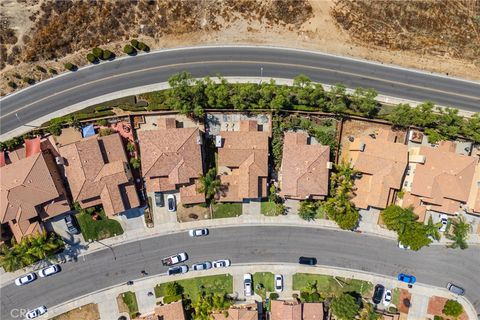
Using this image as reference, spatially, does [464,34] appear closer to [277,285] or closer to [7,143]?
[277,285]

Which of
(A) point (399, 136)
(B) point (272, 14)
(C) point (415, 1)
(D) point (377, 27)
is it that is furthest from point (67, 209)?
(C) point (415, 1)

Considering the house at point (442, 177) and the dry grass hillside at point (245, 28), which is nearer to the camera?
the house at point (442, 177)

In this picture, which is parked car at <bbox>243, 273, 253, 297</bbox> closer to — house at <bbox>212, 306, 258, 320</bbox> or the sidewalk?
the sidewalk

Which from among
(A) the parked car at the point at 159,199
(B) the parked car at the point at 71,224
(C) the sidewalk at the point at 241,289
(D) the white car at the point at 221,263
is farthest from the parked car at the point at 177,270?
(B) the parked car at the point at 71,224

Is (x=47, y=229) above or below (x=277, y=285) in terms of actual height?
above

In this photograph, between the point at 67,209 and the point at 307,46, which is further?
the point at 307,46

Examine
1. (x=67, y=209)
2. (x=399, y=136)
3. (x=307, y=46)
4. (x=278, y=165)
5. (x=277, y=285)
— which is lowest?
(x=277, y=285)

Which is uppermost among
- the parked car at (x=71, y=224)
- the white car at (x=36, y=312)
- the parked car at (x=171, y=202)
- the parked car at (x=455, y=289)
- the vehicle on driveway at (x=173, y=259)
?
the parked car at (x=171, y=202)

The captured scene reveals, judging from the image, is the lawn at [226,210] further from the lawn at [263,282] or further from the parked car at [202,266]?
the lawn at [263,282]
